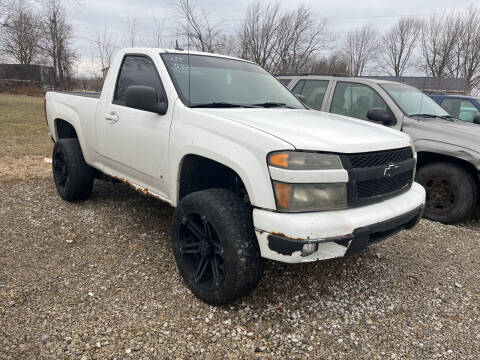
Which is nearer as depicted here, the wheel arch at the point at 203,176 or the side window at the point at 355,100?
the wheel arch at the point at 203,176

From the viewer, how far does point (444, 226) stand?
4.23m

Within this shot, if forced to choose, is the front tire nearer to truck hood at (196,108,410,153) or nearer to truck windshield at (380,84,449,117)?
truck hood at (196,108,410,153)

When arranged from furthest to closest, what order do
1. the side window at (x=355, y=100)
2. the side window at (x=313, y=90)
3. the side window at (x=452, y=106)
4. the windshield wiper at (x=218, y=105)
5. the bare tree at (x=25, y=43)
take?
the bare tree at (x=25, y=43) < the side window at (x=452, y=106) < the side window at (x=313, y=90) < the side window at (x=355, y=100) < the windshield wiper at (x=218, y=105)

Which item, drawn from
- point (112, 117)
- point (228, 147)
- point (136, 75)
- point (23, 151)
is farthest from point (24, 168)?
point (228, 147)

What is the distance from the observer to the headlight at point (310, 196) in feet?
6.63

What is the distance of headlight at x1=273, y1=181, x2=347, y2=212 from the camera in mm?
2021

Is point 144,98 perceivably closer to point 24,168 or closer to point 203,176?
point 203,176

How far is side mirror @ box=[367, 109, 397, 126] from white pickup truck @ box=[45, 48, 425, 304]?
5.04 ft

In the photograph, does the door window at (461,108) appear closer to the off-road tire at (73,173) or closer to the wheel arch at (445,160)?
the wheel arch at (445,160)

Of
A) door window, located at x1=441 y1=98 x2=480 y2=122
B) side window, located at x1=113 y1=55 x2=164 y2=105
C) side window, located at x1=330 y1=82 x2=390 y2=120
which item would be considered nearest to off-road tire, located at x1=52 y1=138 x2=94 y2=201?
side window, located at x1=113 y1=55 x2=164 y2=105

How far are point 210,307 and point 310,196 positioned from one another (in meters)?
1.09

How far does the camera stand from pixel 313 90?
5.51m

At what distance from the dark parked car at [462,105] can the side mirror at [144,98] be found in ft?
22.8

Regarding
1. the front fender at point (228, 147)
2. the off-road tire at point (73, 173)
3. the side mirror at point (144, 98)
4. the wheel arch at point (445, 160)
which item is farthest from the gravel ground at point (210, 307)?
the side mirror at point (144, 98)
